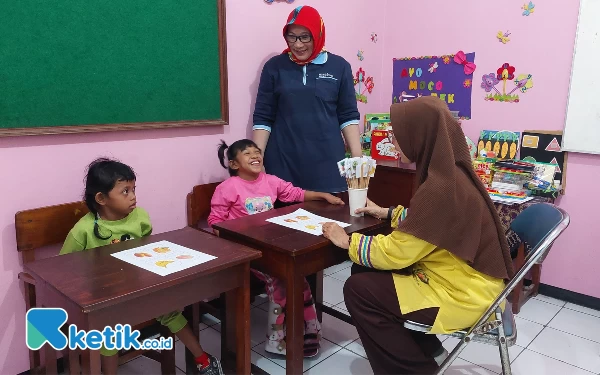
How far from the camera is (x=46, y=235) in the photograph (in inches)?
78.0

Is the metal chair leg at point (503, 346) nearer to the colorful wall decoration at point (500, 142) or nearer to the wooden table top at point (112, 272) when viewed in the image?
the wooden table top at point (112, 272)

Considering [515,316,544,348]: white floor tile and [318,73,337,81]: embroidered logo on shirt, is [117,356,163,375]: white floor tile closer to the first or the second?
[318,73,337,81]: embroidered logo on shirt

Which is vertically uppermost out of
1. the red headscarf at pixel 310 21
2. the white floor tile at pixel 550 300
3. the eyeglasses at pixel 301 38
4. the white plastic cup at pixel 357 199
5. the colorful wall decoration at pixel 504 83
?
the red headscarf at pixel 310 21

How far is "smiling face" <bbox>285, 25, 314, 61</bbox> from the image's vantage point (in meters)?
2.42

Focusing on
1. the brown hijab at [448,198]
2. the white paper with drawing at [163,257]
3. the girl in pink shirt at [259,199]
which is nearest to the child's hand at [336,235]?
the brown hijab at [448,198]

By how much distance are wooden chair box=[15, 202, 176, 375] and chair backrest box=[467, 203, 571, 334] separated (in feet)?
4.40

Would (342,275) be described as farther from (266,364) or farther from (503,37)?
(503,37)

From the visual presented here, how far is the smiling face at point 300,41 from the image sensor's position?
242cm

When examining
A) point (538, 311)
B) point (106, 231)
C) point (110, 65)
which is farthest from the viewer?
point (538, 311)

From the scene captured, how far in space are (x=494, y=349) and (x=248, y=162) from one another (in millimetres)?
1575

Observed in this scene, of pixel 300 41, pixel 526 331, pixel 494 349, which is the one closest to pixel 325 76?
pixel 300 41

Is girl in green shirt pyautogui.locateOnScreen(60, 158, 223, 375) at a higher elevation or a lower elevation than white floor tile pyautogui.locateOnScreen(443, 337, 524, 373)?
higher

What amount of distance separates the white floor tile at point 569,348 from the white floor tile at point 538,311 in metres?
0.15

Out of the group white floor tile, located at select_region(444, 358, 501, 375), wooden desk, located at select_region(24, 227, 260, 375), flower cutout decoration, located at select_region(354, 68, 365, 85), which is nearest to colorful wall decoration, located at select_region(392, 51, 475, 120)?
flower cutout decoration, located at select_region(354, 68, 365, 85)
